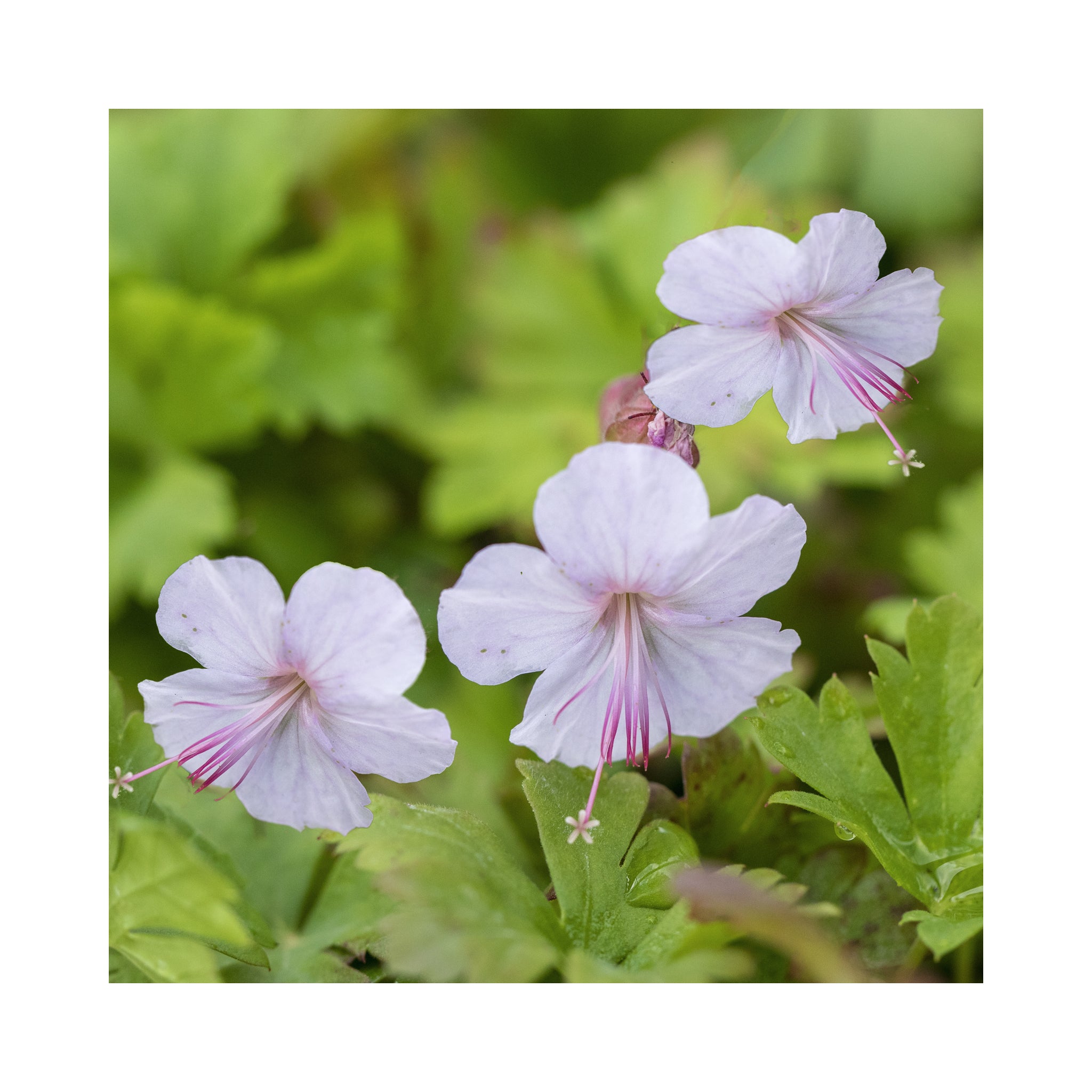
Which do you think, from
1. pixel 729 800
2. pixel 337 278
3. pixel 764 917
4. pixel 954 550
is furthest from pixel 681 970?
pixel 337 278

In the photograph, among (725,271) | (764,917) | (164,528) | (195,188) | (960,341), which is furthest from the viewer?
(960,341)

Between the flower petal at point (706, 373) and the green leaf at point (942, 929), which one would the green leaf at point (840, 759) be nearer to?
the green leaf at point (942, 929)

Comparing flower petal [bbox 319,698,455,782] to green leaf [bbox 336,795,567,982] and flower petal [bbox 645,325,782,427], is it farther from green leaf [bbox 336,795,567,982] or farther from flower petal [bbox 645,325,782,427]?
flower petal [bbox 645,325,782,427]

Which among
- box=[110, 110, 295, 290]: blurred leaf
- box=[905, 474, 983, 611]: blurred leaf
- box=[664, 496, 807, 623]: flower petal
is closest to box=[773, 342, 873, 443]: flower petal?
box=[664, 496, 807, 623]: flower petal

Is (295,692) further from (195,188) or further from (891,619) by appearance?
(195,188)

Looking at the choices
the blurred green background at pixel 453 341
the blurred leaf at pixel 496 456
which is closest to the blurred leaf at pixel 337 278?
the blurred green background at pixel 453 341
